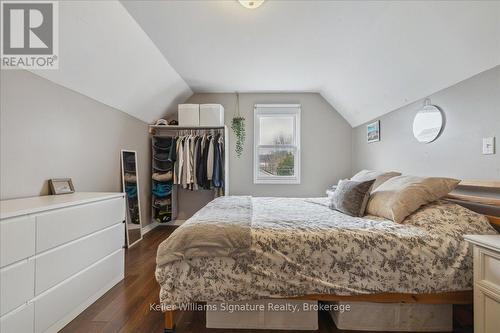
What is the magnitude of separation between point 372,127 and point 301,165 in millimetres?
1278

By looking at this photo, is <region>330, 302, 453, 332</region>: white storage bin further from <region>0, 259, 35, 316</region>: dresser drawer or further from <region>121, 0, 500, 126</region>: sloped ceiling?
<region>0, 259, 35, 316</region>: dresser drawer

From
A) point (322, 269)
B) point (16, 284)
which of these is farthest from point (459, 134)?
point (16, 284)

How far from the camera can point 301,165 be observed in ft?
13.3

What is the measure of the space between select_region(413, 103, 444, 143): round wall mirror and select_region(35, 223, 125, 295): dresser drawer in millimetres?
3039

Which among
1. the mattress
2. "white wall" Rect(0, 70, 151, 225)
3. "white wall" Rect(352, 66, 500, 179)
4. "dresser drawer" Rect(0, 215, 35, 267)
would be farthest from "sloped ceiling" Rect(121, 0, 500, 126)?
"dresser drawer" Rect(0, 215, 35, 267)

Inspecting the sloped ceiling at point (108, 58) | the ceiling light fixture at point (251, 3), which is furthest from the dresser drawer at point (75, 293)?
the ceiling light fixture at point (251, 3)

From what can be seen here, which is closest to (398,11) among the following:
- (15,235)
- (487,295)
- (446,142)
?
(446,142)

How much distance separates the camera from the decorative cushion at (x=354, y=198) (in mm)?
1933

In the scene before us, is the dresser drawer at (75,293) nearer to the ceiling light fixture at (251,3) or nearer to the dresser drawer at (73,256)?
the dresser drawer at (73,256)

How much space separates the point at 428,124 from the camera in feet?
7.14

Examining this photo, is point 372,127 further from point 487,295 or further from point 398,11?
point 487,295

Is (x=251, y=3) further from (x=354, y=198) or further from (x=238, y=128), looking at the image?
(x=238, y=128)

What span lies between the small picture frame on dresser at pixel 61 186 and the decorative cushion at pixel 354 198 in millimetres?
2431

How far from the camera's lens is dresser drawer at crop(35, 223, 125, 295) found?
1346mm
